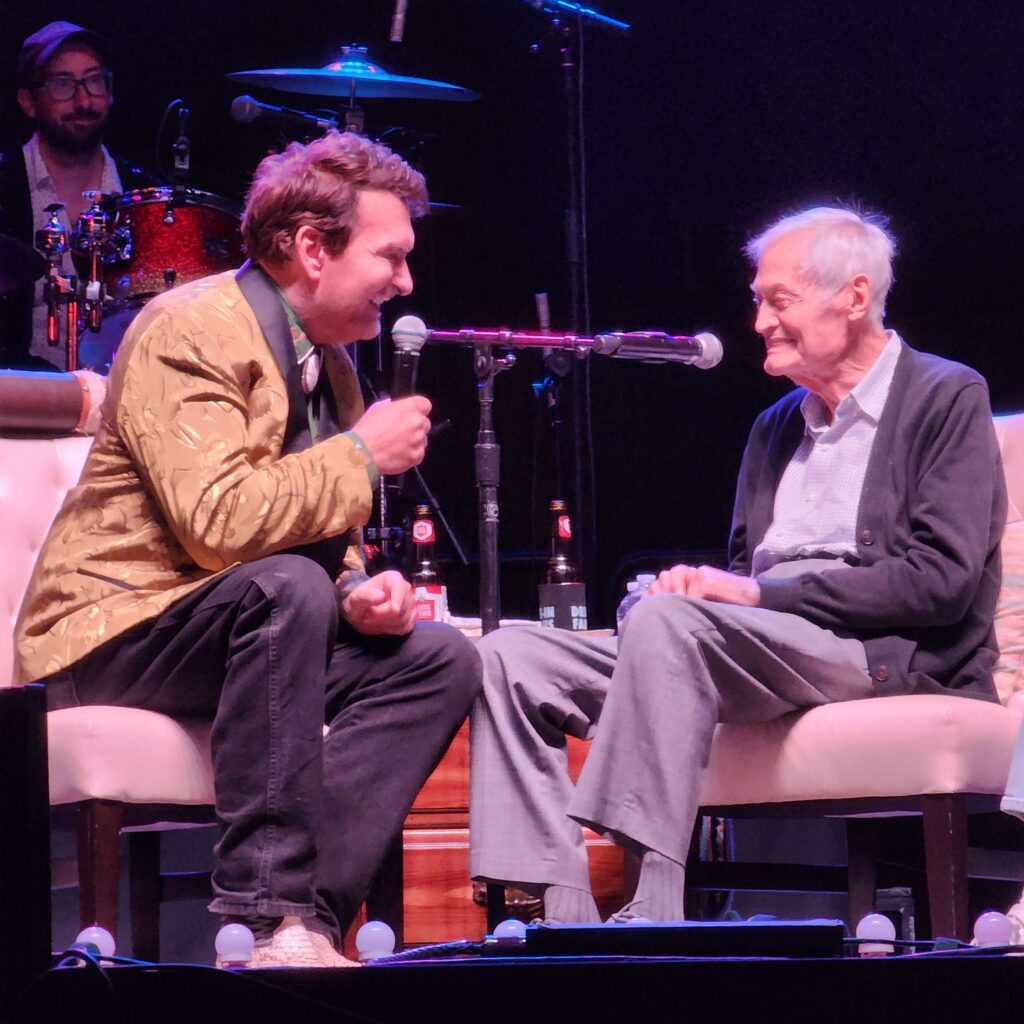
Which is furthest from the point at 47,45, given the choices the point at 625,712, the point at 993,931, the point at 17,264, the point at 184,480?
the point at 993,931

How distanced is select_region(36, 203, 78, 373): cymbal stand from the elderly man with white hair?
2.00 m

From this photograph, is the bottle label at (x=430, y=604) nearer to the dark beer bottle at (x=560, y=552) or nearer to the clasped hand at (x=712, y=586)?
the dark beer bottle at (x=560, y=552)

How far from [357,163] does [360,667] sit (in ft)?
2.43

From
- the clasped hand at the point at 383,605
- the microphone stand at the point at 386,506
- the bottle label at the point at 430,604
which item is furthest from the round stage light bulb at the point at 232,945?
the microphone stand at the point at 386,506

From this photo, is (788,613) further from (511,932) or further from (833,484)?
(511,932)

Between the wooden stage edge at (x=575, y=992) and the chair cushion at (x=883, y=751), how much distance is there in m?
1.15

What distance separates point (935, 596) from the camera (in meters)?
2.37

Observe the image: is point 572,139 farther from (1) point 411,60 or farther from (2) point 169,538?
(2) point 169,538

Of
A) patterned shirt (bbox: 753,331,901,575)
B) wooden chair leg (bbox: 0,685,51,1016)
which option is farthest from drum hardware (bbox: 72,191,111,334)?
wooden chair leg (bbox: 0,685,51,1016)

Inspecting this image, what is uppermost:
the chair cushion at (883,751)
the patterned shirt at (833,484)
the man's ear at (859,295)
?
the man's ear at (859,295)

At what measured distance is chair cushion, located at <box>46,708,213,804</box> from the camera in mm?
2127

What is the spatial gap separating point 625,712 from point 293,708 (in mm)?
497

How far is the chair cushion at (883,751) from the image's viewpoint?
227 centimetres

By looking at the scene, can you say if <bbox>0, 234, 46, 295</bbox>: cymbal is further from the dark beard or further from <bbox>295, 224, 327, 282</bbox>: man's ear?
<bbox>295, 224, 327, 282</bbox>: man's ear
